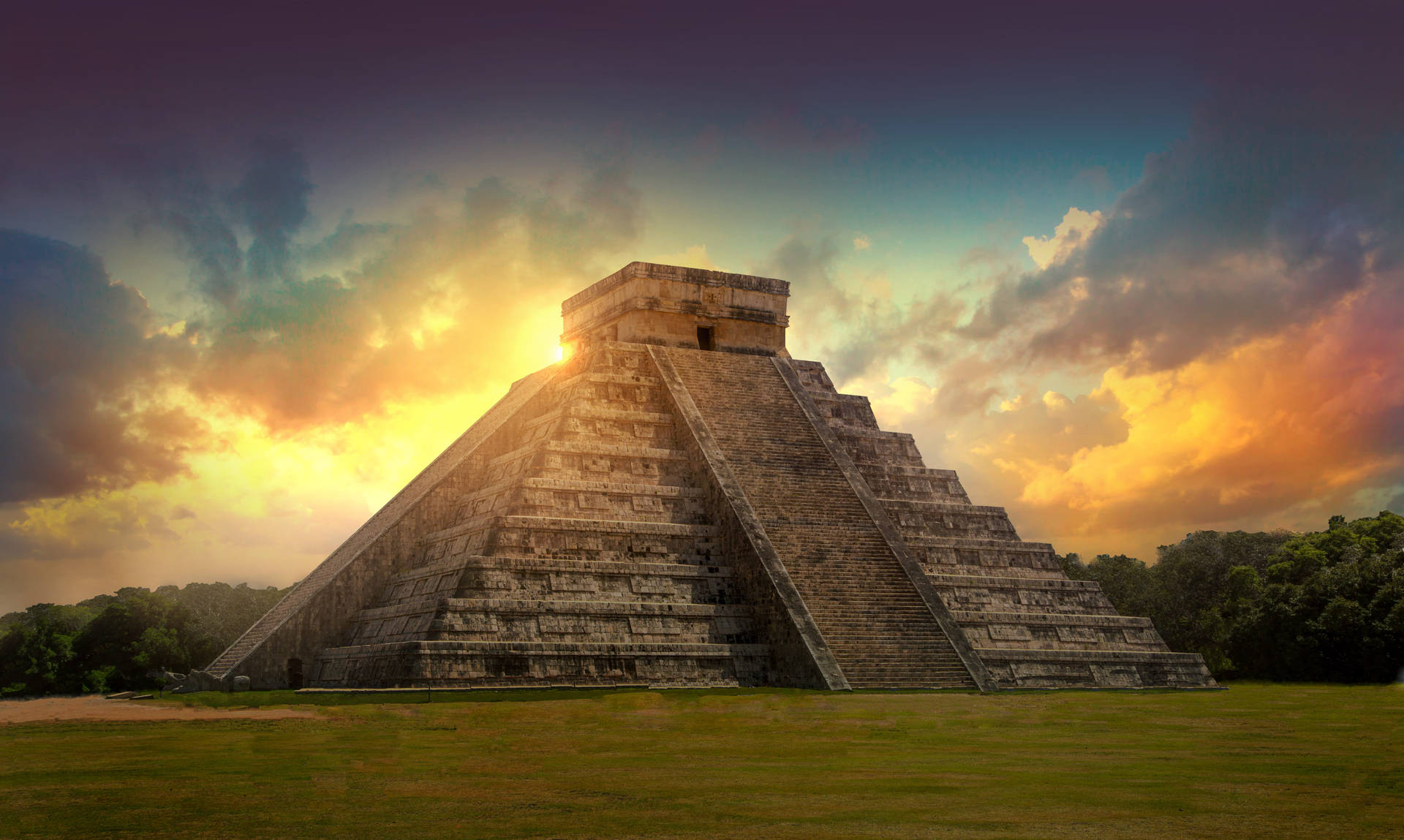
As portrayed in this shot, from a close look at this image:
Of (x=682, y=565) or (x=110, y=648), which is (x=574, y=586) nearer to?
(x=682, y=565)

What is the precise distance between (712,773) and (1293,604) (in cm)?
2384

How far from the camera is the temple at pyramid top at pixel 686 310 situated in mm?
28938

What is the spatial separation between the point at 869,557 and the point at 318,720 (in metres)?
10.9

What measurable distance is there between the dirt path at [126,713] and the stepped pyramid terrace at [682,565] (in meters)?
2.50

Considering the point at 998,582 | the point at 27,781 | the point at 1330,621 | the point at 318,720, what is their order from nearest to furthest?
1. the point at 27,781
2. the point at 318,720
3. the point at 998,582
4. the point at 1330,621

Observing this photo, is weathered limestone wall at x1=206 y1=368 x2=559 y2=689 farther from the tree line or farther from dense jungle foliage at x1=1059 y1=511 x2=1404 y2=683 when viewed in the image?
dense jungle foliage at x1=1059 y1=511 x2=1404 y2=683

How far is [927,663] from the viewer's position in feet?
66.2

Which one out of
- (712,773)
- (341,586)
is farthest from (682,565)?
(712,773)

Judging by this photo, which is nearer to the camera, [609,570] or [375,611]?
[609,570]

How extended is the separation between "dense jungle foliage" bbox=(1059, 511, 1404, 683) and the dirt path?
22.4 meters

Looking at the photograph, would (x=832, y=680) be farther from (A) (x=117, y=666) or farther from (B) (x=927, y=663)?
(A) (x=117, y=666)

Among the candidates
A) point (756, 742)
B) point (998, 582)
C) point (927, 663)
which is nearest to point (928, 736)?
point (756, 742)

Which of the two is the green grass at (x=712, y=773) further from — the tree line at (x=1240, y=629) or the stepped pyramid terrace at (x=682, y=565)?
the tree line at (x=1240, y=629)

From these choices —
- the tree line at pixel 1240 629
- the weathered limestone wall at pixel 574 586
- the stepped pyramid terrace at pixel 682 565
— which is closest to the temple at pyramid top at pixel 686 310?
the stepped pyramid terrace at pixel 682 565
